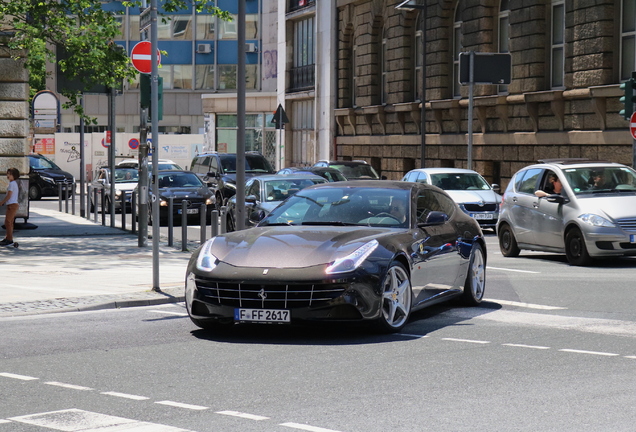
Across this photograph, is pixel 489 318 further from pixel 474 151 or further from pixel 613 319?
pixel 474 151

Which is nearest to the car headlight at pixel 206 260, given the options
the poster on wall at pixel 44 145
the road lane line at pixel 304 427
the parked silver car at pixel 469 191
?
the road lane line at pixel 304 427

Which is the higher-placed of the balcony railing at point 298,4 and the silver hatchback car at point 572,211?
the balcony railing at point 298,4

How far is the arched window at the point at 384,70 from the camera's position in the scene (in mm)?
45344

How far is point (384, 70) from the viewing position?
46.0 meters

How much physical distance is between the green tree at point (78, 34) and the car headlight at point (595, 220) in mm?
9048

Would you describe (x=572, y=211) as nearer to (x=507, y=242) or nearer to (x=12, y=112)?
(x=507, y=242)

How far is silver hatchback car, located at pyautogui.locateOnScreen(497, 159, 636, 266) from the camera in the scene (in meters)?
17.1

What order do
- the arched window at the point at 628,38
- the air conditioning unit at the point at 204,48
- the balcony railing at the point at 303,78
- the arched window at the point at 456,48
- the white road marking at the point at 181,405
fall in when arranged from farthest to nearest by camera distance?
1. the air conditioning unit at the point at 204,48
2. the balcony railing at the point at 303,78
3. the arched window at the point at 456,48
4. the arched window at the point at 628,38
5. the white road marking at the point at 181,405

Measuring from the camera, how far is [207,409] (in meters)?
7.04

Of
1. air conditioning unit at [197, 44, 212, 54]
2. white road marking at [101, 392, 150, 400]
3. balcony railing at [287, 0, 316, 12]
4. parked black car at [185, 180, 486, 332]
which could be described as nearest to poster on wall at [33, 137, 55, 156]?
balcony railing at [287, 0, 316, 12]

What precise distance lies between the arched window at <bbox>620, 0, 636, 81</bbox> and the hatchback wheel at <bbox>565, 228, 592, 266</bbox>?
1349cm

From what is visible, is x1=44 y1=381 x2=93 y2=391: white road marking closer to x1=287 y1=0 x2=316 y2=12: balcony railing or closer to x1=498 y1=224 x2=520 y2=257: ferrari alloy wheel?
x1=498 y1=224 x2=520 y2=257: ferrari alloy wheel

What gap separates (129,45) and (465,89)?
44814 millimetres

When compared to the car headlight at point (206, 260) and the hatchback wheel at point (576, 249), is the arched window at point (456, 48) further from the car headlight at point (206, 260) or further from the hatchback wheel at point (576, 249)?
the car headlight at point (206, 260)
